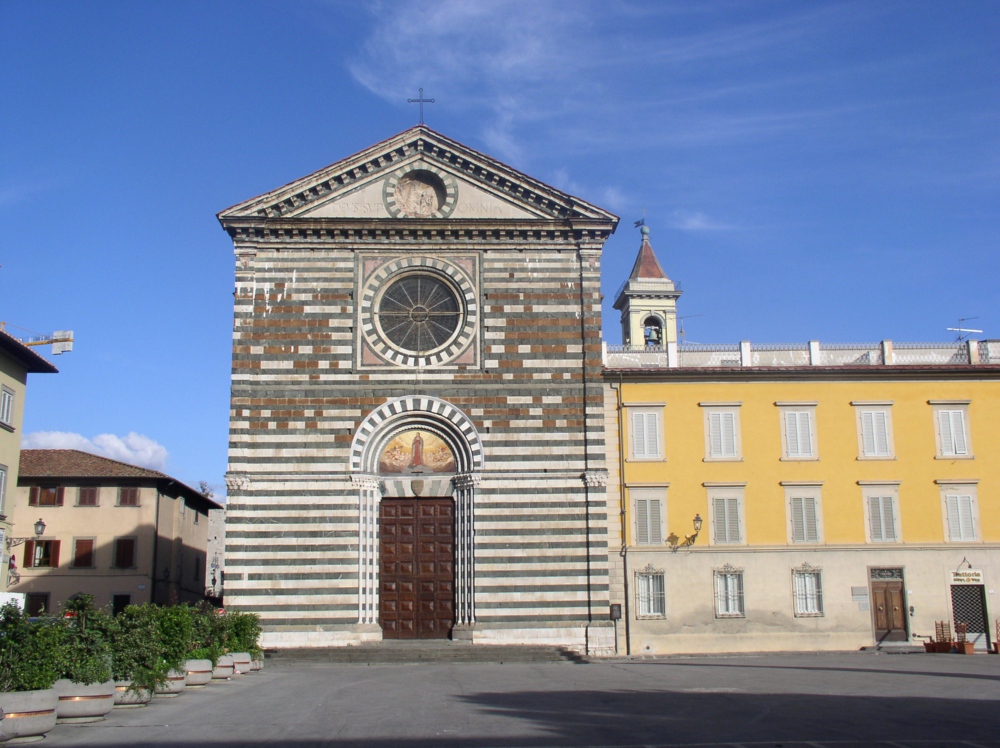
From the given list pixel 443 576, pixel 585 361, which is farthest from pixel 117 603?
pixel 585 361

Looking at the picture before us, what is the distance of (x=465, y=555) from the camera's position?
28734 millimetres

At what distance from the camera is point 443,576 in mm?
29000

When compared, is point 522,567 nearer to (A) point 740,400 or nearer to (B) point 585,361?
(B) point 585,361

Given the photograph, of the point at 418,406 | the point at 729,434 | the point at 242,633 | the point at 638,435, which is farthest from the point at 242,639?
the point at 729,434

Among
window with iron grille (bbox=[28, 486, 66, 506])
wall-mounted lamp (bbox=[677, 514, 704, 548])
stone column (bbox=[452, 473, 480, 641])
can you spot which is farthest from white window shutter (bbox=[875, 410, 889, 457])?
window with iron grille (bbox=[28, 486, 66, 506])

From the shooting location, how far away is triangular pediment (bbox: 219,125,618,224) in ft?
98.9

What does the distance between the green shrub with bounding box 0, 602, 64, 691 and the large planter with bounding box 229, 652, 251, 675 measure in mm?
8537

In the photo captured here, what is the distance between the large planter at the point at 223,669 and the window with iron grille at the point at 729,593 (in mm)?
13958

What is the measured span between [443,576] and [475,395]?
507cm

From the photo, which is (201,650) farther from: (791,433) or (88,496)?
(88,496)

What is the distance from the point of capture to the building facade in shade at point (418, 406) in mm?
28219

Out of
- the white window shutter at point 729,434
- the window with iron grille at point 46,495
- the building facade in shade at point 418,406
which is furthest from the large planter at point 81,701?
the window with iron grille at point 46,495

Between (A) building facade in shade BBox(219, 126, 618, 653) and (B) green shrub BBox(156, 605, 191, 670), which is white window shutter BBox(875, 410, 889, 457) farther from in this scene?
(B) green shrub BBox(156, 605, 191, 670)

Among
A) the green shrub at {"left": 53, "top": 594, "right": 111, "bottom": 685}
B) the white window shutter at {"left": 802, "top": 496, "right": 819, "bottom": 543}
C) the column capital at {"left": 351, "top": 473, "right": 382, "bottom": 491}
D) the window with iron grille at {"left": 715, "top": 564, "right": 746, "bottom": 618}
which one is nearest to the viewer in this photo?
the green shrub at {"left": 53, "top": 594, "right": 111, "bottom": 685}
